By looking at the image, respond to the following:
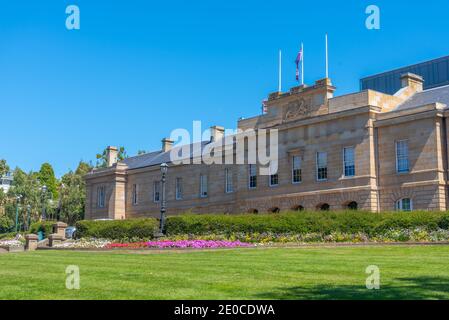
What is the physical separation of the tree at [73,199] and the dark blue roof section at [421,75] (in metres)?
50.0

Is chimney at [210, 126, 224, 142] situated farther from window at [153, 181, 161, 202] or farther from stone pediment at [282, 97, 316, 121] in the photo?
stone pediment at [282, 97, 316, 121]

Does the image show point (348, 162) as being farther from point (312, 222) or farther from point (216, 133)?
point (216, 133)

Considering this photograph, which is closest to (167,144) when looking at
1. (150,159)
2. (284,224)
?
(150,159)

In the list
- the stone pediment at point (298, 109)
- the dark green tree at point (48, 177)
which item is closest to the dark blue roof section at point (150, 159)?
the stone pediment at point (298, 109)

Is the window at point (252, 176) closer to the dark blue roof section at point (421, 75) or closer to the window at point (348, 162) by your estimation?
the window at point (348, 162)

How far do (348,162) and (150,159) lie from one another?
102ft

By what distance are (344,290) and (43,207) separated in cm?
7405

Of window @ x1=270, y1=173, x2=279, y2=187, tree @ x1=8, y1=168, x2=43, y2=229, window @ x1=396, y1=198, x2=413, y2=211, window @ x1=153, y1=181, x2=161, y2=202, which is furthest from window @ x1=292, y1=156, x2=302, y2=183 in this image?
tree @ x1=8, y1=168, x2=43, y2=229

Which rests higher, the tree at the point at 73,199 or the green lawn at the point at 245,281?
the tree at the point at 73,199

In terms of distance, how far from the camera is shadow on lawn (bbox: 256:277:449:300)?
10500 mm

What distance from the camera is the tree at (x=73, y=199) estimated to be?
7812 cm

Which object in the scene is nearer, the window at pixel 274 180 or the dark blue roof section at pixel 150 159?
the window at pixel 274 180

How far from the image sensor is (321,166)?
1690 inches

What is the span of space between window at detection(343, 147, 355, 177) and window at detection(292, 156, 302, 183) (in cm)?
410
